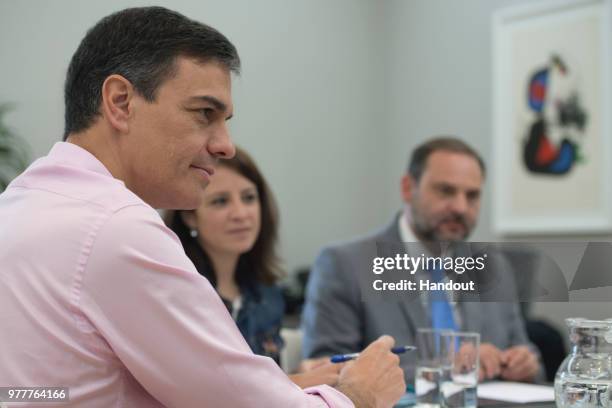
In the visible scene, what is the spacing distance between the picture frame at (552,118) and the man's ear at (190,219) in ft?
7.95

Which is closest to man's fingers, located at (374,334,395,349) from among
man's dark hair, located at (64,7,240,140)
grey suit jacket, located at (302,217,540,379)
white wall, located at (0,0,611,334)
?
man's dark hair, located at (64,7,240,140)

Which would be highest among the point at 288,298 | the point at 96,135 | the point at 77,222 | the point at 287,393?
the point at 96,135

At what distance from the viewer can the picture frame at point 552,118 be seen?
411 cm

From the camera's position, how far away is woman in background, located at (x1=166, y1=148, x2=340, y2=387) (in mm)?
2450

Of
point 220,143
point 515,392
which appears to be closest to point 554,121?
point 515,392

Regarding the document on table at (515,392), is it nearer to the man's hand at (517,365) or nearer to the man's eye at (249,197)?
the man's hand at (517,365)

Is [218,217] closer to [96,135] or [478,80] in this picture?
[96,135]

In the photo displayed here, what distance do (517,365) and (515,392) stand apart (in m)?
0.33

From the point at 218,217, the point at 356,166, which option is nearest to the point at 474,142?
the point at 356,166

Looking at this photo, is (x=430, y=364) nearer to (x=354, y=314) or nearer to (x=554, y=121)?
(x=354, y=314)

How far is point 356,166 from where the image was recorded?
503 cm

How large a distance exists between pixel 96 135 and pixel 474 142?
3.63m

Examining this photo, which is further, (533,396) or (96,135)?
(533,396)

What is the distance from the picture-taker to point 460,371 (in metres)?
1.67
